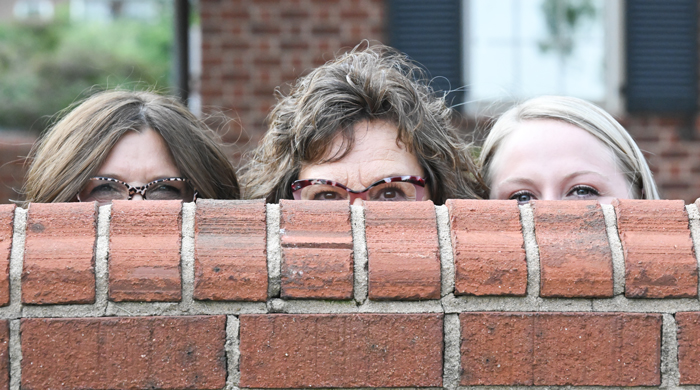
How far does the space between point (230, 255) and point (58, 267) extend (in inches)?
12.8

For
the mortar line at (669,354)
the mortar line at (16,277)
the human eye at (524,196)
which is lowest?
the mortar line at (669,354)

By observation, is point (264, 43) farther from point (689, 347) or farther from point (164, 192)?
point (689, 347)

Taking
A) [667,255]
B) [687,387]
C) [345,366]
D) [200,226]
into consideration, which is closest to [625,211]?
[667,255]

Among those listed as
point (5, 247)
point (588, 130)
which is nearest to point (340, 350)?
point (5, 247)

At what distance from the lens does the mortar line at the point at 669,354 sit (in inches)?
52.3

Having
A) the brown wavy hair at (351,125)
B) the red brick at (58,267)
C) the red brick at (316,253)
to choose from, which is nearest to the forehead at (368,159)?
the brown wavy hair at (351,125)

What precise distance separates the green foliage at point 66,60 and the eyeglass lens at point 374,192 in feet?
40.6

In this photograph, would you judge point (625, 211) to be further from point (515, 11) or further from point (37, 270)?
point (515, 11)

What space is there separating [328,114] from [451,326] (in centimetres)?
92

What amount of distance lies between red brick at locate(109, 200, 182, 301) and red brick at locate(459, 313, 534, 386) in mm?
571

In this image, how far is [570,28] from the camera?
20.3 ft

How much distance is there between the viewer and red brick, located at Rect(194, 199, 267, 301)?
131 cm

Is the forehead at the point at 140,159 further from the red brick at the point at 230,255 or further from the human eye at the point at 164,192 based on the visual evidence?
the red brick at the point at 230,255

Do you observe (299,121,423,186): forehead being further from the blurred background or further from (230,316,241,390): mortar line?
the blurred background
